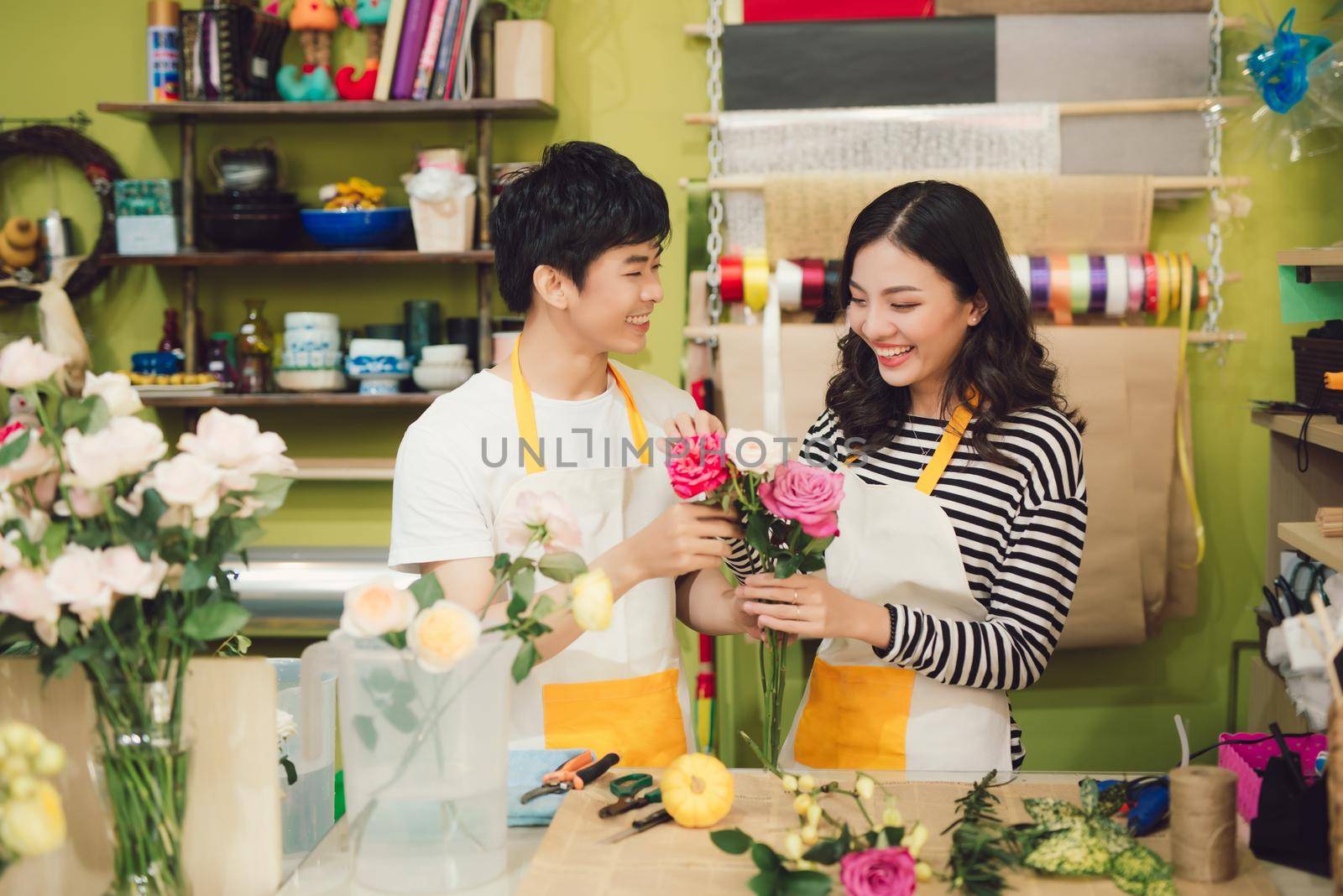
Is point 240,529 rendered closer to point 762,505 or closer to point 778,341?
point 762,505

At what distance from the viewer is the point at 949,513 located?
1720 millimetres

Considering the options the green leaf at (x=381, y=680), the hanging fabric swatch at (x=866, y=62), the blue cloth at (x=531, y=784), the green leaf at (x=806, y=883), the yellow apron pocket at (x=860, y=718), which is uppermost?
the hanging fabric swatch at (x=866, y=62)

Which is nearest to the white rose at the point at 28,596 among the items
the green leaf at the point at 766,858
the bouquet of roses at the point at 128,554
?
the bouquet of roses at the point at 128,554

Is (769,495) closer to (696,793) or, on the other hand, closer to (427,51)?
(696,793)

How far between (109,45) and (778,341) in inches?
76.6

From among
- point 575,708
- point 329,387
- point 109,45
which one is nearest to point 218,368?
point 329,387

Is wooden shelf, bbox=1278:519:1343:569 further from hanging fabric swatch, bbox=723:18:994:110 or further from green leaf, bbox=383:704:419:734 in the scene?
hanging fabric swatch, bbox=723:18:994:110

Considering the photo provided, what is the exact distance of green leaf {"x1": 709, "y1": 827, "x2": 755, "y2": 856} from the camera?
1.16 metres

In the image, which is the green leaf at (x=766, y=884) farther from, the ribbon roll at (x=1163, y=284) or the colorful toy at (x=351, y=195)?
the colorful toy at (x=351, y=195)

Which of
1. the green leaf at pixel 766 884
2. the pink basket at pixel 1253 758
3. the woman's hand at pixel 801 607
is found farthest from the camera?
the woman's hand at pixel 801 607

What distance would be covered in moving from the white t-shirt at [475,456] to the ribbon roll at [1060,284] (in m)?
1.28

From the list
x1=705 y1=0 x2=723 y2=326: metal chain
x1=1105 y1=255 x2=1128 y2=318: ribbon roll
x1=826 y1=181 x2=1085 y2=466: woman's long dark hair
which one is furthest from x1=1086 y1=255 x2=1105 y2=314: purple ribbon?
x1=826 y1=181 x2=1085 y2=466: woman's long dark hair

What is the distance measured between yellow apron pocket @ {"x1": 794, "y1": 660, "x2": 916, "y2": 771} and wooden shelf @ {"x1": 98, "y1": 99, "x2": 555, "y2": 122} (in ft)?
Result: 5.55

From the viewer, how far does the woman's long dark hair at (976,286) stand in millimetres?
1707
